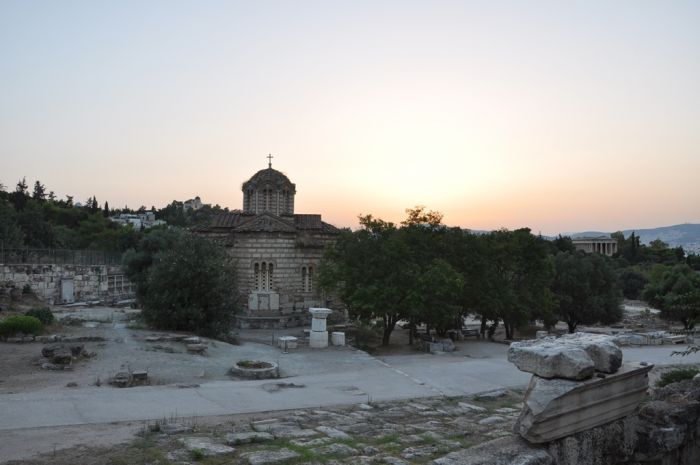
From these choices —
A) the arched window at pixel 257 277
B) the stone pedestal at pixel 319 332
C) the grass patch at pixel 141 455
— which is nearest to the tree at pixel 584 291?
the stone pedestal at pixel 319 332

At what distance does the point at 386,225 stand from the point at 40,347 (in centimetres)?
1496

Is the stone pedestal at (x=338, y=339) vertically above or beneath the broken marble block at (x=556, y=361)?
beneath

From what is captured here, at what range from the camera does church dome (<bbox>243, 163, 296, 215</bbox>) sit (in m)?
36.8

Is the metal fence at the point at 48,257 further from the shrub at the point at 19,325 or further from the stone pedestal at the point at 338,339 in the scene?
the stone pedestal at the point at 338,339

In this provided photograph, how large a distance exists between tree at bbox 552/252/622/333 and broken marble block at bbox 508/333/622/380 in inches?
1241

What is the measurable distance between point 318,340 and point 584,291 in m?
21.4

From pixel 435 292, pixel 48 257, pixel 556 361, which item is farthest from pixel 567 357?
pixel 48 257

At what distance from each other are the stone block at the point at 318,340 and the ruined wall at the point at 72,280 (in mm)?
19803

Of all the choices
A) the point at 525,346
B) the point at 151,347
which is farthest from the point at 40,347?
the point at 525,346

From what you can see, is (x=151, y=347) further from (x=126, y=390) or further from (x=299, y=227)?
(x=299, y=227)

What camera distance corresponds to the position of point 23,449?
845 centimetres

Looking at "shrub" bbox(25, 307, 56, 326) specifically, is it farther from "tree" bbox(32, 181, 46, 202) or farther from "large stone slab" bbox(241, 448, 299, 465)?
"tree" bbox(32, 181, 46, 202)

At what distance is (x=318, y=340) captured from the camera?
2372 centimetres

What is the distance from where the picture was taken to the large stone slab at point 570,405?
18.0 ft
